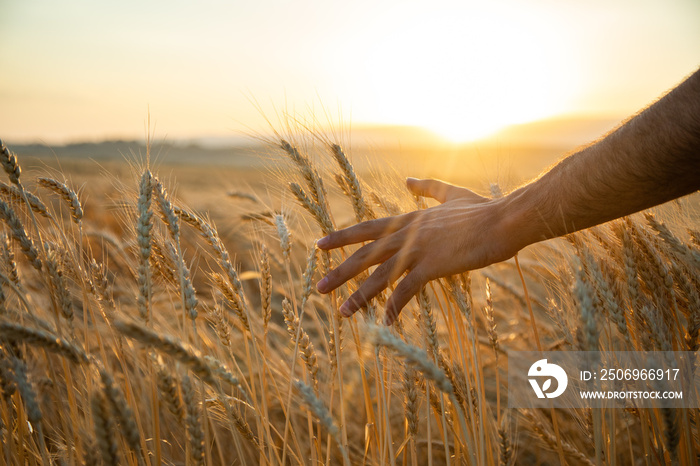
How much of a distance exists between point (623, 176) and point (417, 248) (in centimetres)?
70

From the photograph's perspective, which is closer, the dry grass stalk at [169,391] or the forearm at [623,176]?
the dry grass stalk at [169,391]

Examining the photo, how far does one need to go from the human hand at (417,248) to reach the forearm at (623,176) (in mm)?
78

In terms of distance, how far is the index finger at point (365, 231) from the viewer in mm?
1548

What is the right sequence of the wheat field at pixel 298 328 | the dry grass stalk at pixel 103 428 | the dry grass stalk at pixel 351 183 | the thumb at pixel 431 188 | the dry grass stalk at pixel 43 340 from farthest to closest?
the thumb at pixel 431 188 → the dry grass stalk at pixel 351 183 → the wheat field at pixel 298 328 → the dry grass stalk at pixel 43 340 → the dry grass stalk at pixel 103 428

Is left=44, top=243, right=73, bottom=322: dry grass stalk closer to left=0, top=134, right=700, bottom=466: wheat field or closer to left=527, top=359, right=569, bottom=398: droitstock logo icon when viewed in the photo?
left=0, top=134, right=700, bottom=466: wheat field

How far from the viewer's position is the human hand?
1490 millimetres

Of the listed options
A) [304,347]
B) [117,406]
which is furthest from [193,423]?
[304,347]

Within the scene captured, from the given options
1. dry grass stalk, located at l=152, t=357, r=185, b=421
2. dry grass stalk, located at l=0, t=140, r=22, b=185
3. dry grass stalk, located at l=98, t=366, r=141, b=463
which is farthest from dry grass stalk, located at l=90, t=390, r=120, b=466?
dry grass stalk, located at l=0, t=140, r=22, b=185

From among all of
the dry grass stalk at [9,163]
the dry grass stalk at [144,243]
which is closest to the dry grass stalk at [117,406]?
the dry grass stalk at [144,243]

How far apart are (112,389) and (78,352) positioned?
15 cm

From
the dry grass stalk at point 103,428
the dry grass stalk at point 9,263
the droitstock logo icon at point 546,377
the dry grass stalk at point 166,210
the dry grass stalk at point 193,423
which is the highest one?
the dry grass stalk at point 166,210

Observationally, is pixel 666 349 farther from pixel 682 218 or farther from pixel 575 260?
pixel 682 218

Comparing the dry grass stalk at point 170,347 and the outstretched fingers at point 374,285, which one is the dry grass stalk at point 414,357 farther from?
the outstretched fingers at point 374,285

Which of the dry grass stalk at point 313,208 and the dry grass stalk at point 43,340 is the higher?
the dry grass stalk at point 313,208
